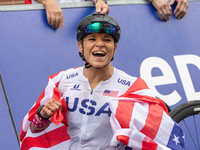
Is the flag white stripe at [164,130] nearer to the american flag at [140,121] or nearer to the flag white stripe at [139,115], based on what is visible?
the american flag at [140,121]

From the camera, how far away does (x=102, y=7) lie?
3.33 meters

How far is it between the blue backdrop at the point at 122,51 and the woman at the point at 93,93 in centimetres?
97

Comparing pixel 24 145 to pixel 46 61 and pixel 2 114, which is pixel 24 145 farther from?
pixel 46 61

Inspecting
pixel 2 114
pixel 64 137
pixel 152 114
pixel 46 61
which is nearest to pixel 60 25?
pixel 46 61

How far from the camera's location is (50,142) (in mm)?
2375

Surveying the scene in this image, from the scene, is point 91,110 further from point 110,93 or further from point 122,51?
point 122,51

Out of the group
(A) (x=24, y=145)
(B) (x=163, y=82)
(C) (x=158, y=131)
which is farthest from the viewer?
(B) (x=163, y=82)

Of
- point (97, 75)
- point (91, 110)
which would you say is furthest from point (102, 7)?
point (91, 110)

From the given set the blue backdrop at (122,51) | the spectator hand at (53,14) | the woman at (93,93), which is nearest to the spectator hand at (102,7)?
the blue backdrop at (122,51)

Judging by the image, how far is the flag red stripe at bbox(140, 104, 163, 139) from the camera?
78.0 inches

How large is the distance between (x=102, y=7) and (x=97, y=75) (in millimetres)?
1363

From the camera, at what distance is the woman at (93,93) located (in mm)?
2049

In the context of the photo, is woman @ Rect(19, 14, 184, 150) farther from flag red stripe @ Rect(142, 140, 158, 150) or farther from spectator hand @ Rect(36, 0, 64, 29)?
spectator hand @ Rect(36, 0, 64, 29)

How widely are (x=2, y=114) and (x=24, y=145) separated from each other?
2.12 feet
